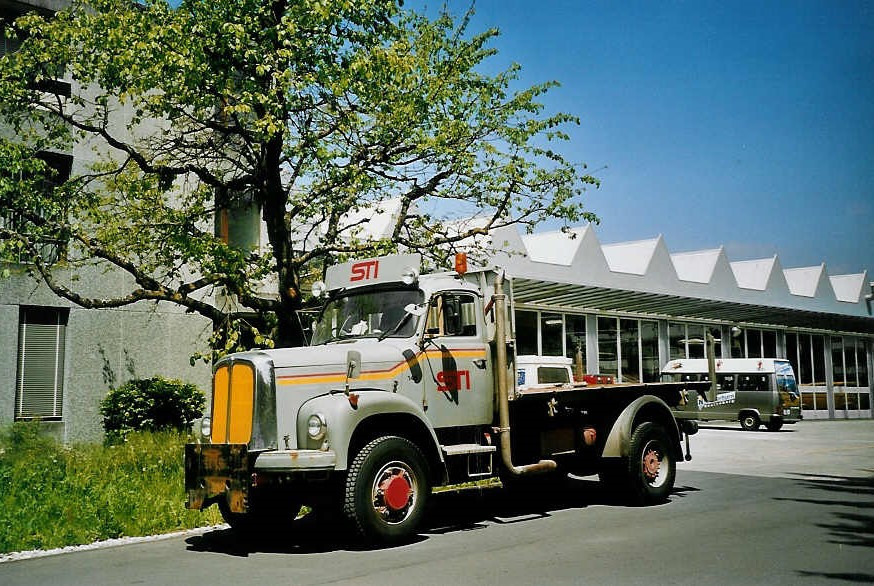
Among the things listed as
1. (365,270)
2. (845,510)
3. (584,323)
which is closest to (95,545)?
(365,270)

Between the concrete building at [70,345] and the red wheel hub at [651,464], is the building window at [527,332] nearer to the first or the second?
the concrete building at [70,345]

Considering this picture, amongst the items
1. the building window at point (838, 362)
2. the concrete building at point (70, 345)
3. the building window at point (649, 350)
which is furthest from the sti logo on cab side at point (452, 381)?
the building window at point (838, 362)

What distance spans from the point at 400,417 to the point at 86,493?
4.37m

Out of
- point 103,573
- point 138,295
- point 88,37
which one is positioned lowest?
point 103,573

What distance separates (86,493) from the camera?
10578mm

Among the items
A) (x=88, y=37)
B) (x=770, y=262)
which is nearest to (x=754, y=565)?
(x=88, y=37)

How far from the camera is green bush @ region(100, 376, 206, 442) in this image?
55.1ft

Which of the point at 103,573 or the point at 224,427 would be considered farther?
the point at 224,427

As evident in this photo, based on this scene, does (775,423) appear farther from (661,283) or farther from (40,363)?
(40,363)

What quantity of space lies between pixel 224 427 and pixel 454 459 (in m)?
2.54

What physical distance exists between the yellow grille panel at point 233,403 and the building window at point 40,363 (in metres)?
9.23

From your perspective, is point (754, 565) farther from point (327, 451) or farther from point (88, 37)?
point (88, 37)

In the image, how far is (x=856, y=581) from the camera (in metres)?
6.68

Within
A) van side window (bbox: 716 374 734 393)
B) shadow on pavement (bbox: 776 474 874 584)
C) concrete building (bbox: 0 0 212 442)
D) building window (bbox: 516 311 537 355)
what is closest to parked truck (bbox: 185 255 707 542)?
shadow on pavement (bbox: 776 474 874 584)
